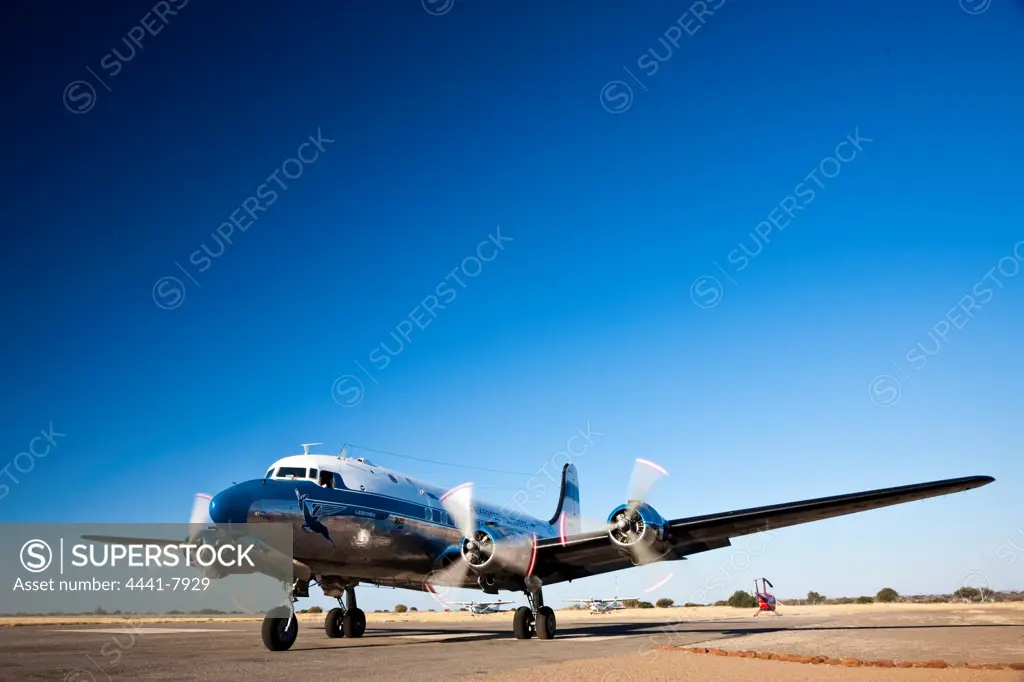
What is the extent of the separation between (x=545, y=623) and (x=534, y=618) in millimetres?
360

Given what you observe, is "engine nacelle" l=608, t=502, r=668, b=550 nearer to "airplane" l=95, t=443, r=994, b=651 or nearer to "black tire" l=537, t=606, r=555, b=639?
"airplane" l=95, t=443, r=994, b=651

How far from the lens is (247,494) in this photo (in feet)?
51.0

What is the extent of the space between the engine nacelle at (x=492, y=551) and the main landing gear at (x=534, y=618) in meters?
1.51

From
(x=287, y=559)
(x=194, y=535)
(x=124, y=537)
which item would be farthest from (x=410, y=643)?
(x=124, y=537)

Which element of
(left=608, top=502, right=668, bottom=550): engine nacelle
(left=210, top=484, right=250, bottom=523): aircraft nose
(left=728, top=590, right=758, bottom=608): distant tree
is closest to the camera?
(left=210, top=484, right=250, bottom=523): aircraft nose

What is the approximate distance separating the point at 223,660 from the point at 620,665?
331 inches

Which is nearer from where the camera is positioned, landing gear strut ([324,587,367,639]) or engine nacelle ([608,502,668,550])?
engine nacelle ([608,502,668,550])

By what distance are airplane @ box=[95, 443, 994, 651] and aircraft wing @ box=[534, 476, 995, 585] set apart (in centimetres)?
4

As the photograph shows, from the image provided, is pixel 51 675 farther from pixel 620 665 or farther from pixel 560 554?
pixel 560 554

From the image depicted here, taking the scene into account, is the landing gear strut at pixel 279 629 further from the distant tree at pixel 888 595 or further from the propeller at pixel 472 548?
the distant tree at pixel 888 595

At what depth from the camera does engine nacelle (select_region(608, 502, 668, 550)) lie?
1881cm

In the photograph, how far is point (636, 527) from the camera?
18938mm

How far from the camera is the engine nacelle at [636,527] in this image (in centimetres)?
1881

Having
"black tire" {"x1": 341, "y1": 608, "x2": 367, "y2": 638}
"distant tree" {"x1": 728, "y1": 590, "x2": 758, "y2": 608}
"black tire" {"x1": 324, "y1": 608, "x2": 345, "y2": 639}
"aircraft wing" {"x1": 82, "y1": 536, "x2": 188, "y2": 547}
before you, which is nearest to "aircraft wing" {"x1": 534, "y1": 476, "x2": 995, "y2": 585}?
"black tire" {"x1": 341, "y1": 608, "x2": 367, "y2": 638}
